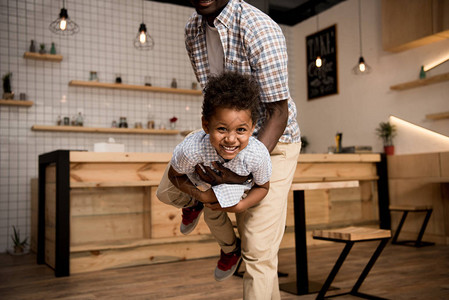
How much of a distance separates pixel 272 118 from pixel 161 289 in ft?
5.61

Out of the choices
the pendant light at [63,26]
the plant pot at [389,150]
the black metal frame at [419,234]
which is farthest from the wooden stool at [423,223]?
the pendant light at [63,26]

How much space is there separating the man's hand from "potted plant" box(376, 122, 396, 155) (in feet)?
13.7

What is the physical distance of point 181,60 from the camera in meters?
6.23

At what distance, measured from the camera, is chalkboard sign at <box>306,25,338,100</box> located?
625 centimetres

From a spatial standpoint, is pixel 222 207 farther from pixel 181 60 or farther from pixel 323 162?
pixel 181 60

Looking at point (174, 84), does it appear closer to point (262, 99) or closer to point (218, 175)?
point (262, 99)

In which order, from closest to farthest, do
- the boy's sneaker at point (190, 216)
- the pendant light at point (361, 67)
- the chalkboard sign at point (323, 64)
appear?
the boy's sneaker at point (190, 216) < the pendant light at point (361, 67) < the chalkboard sign at point (323, 64)

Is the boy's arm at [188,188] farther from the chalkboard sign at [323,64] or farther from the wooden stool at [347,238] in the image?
the chalkboard sign at [323,64]

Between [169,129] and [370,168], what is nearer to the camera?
[370,168]

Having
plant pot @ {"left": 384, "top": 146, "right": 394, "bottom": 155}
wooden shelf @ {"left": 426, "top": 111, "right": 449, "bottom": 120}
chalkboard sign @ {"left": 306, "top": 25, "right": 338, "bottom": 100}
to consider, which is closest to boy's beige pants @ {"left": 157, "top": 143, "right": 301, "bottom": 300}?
wooden shelf @ {"left": 426, "top": 111, "right": 449, "bottom": 120}

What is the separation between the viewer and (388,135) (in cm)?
523

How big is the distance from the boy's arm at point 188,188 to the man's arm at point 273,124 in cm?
28

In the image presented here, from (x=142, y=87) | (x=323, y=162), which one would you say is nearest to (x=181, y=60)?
(x=142, y=87)

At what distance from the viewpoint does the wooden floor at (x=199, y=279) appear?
2660mm
